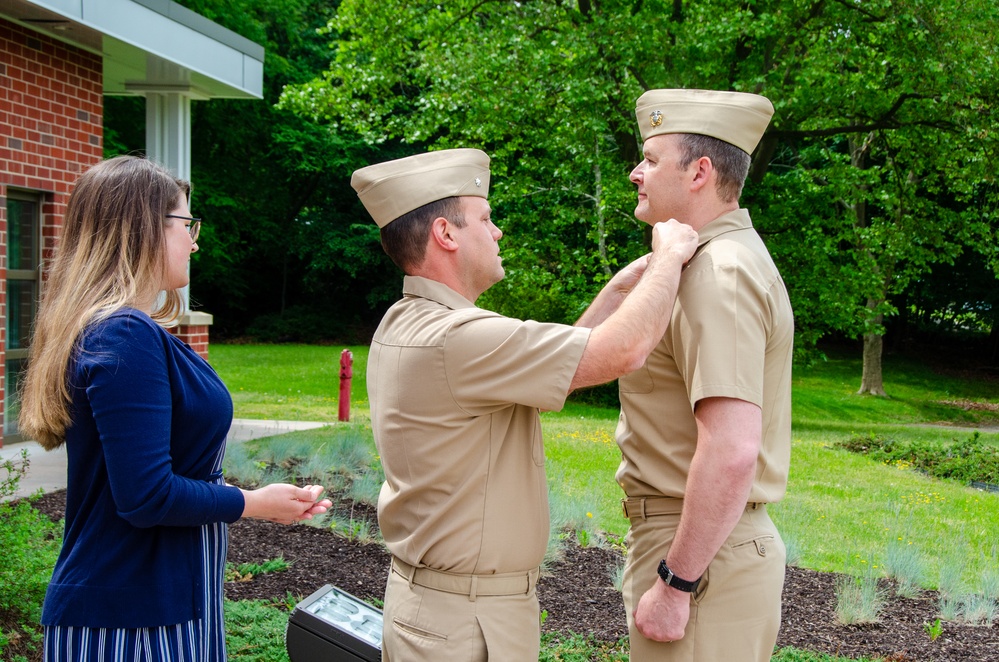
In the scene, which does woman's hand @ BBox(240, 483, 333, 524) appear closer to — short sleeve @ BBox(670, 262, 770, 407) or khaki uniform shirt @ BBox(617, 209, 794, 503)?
khaki uniform shirt @ BBox(617, 209, 794, 503)

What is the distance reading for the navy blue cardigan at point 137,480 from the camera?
78.3 inches

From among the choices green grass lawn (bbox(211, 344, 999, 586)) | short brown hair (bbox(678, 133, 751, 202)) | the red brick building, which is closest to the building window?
the red brick building

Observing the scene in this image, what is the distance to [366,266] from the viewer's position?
111 ft

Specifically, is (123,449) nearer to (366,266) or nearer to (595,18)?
(595,18)

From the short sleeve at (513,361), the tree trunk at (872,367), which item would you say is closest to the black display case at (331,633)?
the short sleeve at (513,361)

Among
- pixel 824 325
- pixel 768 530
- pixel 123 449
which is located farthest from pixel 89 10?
pixel 824 325

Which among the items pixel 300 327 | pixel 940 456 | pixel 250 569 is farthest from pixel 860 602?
pixel 300 327

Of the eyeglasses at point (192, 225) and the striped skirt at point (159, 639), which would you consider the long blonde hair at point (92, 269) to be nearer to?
the eyeglasses at point (192, 225)

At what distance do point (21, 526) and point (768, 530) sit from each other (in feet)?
11.2

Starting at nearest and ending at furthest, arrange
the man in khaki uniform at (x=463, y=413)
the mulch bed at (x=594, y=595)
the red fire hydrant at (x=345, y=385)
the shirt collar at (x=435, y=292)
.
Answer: the man in khaki uniform at (x=463, y=413)
the shirt collar at (x=435, y=292)
the mulch bed at (x=594, y=595)
the red fire hydrant at (x=345, y=385)

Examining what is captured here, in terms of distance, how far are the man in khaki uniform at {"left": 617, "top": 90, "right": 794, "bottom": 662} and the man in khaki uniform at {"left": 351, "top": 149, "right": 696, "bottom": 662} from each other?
14 cm

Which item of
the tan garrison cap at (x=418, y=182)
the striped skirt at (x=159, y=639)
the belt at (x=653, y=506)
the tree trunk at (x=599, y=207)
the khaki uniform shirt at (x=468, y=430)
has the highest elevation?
the tree trunk at (x=599, y=207)

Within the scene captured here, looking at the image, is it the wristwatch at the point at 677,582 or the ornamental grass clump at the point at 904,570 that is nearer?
the wristwatch at the point at 677,582

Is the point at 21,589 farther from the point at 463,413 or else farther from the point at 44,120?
the point at 44,120
